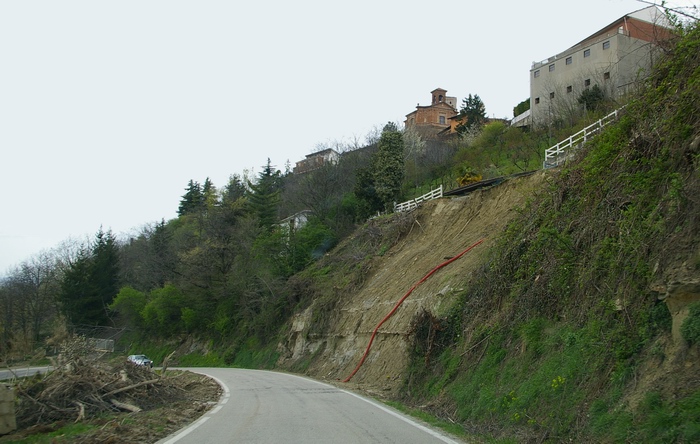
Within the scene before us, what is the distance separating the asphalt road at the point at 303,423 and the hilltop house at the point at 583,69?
1355 inches

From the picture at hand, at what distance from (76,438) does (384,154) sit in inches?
1409

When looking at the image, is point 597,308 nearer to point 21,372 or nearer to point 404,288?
point 404,288

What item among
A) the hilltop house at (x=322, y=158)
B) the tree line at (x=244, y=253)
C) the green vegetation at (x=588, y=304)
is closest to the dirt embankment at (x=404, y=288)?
the green vegetation at (x=588, y=304)

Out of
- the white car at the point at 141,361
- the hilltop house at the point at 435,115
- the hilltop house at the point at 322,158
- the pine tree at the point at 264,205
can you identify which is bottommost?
the white car at the point at 141,361

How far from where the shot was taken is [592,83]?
150ft

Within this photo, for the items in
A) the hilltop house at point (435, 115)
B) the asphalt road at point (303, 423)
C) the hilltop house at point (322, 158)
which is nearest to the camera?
the asphalt road at point (303, 423)

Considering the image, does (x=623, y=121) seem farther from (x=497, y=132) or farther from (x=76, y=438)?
(x=497, y=132)

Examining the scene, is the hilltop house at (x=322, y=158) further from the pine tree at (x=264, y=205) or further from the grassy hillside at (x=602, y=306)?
the grassy hillside at (x=602, y=306)

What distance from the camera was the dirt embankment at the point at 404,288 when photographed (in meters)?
20.1

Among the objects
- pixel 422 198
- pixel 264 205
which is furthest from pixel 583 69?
pixel 264 205

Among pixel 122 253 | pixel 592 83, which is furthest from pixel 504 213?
pixel 122 253

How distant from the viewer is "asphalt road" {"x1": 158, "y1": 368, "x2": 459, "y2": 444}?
896 cm

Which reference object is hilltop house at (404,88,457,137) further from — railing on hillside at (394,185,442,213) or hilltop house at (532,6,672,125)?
railing on hillside at (394,185,442,213)

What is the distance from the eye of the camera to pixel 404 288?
81.6ft
